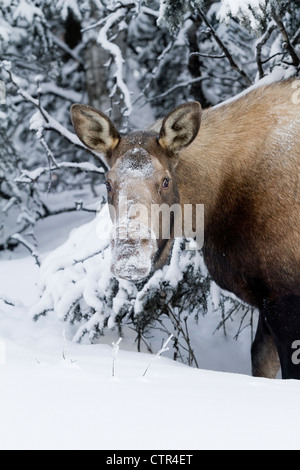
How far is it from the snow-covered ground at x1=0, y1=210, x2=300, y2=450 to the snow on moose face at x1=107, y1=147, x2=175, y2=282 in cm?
61

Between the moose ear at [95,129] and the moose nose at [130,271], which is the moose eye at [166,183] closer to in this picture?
the moose ear at [95,129]

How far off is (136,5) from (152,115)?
3.72m

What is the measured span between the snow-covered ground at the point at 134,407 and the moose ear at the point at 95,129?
5.14 ft

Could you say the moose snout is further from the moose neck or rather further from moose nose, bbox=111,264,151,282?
the moose neck

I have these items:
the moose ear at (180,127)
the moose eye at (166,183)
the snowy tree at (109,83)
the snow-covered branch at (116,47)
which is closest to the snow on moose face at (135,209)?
the moose eye at (166,183)

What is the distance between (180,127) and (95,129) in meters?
0.62

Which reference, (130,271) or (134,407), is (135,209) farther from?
(134,407)

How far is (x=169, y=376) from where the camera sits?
373 centimetres

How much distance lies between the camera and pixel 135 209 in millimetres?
4332

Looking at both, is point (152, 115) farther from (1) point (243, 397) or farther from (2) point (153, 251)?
(1) point (243, 397)

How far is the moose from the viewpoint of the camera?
474 centimetres

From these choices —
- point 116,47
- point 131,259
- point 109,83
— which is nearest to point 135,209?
point 131,259

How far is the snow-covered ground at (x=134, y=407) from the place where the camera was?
2.58 metres
